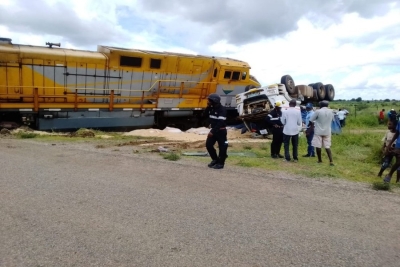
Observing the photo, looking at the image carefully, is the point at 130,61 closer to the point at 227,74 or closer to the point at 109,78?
the point at 109,78

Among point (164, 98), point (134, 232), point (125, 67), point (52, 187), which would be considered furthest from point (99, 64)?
point (134, 232)

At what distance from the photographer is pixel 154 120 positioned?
1697 cm

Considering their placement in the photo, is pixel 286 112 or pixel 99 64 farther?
pixel 99 64

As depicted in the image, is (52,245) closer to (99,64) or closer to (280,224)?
(280,224)

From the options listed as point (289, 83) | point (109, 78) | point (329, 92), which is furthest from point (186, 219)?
point (329, 92)

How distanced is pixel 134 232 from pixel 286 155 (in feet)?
20.9

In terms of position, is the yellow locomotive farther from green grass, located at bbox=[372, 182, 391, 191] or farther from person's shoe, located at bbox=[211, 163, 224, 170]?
green grass, located at bbox=[372, 182, 391, 191]

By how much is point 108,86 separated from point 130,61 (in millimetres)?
1388

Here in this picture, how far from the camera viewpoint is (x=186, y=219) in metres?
4.81

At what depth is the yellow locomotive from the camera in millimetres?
13812

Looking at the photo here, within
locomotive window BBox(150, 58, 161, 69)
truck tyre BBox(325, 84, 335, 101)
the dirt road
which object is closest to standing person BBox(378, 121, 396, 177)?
the dirt road

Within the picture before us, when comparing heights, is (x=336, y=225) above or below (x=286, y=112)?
below

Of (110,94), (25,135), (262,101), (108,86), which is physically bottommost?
(25,135)

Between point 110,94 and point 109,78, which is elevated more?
point 109,78
